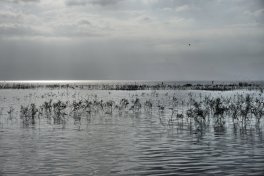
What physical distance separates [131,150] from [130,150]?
0.05 m

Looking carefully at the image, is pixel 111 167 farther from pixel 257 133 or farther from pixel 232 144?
pixel 257 133

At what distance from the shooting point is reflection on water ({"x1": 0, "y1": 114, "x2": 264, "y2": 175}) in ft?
50.0

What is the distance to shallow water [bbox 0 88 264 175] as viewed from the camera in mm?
15242

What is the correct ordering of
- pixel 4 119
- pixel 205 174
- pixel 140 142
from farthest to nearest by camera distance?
1. pixel 4 119
2. pixel 140 142
3. pixel 205 174

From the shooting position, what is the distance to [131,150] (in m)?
19.0

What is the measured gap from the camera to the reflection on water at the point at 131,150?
15.2 m

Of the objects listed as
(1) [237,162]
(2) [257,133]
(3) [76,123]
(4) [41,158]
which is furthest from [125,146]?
(3) [76,123]

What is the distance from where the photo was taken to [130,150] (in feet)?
62.2

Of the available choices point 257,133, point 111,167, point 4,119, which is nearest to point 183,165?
point 111,167

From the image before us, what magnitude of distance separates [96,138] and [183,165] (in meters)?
8.00

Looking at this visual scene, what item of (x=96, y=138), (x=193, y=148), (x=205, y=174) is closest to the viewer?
(x=205, y=174)

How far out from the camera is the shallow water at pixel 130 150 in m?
15.2

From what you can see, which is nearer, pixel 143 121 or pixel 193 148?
pixel 193 148

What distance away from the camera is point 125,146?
20.0 metres
